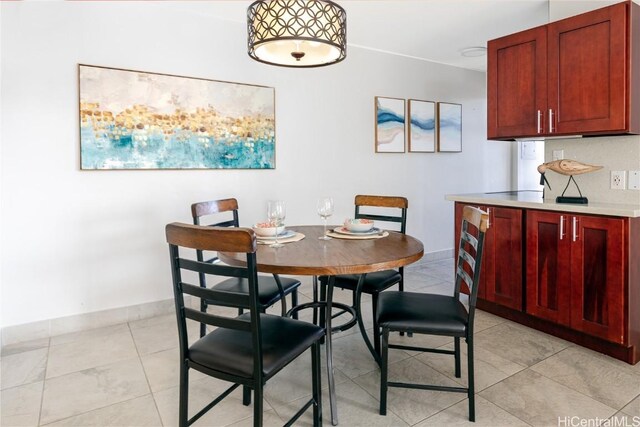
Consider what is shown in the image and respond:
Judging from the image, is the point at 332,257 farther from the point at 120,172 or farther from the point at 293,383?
the point at 120,172

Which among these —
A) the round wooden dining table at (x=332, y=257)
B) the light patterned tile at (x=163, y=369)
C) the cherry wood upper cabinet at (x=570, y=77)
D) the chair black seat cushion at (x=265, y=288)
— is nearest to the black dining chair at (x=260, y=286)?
the chair black seat cushion at (x=265, y=288)

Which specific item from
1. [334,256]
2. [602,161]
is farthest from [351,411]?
[602,161]

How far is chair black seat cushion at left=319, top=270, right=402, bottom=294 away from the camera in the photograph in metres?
2.37

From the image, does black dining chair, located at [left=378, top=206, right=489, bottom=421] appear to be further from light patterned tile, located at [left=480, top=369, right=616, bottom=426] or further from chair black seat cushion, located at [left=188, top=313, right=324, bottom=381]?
chair black seat cushion, located at [left=188, top=313, right=324, bottom=381]

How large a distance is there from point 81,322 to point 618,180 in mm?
3933

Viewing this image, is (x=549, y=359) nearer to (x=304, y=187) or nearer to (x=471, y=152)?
(x=304, y=187)

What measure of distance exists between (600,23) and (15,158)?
3879 millimetres

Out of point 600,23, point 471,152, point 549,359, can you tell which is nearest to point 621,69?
point 600,23

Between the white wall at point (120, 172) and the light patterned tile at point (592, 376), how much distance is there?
232 cm

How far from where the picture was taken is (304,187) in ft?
12.8

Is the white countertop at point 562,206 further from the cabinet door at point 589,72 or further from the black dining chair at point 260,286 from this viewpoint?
the black dining chair at point 260,286

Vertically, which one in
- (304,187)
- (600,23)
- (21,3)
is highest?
(21,3)

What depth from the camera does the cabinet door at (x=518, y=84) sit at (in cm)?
284

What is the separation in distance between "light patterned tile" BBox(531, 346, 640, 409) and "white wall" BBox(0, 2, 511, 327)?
2.32m
